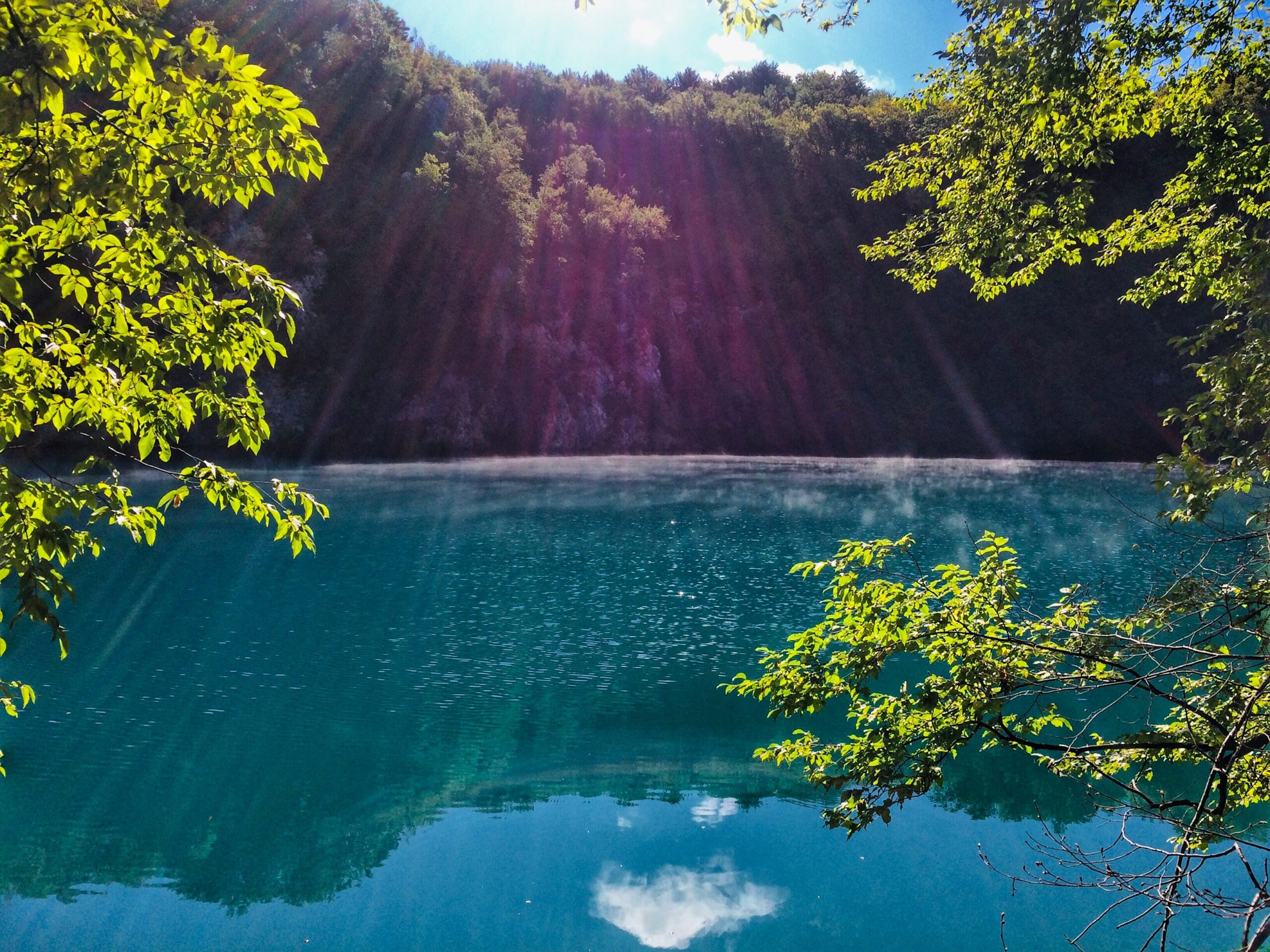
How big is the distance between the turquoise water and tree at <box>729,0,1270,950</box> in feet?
3.40

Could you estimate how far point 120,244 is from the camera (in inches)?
187

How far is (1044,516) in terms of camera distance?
39.8m

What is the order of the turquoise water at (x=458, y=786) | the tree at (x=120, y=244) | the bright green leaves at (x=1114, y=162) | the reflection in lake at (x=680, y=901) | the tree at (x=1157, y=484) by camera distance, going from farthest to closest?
1. the turquoise water at (x=458, y=786)
2. the reflection in lake at (x=680, y=901)
3. the bright green leaves at (x=1114, y=162)
4. the tree at (x=1157, y=484)
5. the tree at (x=120, y=244)

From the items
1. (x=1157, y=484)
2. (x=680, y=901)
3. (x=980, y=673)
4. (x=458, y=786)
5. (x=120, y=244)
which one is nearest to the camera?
(x=120, y=244)

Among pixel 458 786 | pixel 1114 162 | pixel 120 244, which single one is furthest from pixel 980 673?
pixel 458 786

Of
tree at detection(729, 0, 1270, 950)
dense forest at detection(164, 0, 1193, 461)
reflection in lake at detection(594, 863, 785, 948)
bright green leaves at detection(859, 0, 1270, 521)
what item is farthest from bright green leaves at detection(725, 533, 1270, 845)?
dense forest at detection(164, 0, 1193, 461)

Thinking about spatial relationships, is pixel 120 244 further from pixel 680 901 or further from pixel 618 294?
pixel 618 294

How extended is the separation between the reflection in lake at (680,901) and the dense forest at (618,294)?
193 feet

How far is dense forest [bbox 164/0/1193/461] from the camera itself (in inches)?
2734

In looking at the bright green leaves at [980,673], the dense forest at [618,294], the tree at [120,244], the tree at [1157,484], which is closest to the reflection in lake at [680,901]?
the tree at [1157,484]

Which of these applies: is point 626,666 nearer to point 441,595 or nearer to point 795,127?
point 441,595

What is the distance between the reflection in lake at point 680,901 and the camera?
8914 millimetres

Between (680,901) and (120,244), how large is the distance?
28.3 feet

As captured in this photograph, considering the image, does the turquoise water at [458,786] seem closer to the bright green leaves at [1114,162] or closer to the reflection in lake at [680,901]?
the reflection in lake at [680,901]
